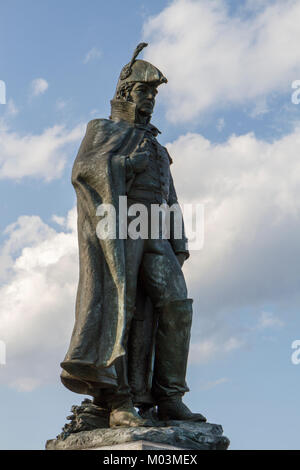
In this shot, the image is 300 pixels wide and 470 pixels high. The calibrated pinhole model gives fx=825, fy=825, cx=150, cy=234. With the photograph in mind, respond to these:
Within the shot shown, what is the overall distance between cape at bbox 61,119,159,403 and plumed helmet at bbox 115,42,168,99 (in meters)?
0.58

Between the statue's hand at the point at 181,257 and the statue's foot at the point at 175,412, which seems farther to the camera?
the statue's hand at the point at 181,257

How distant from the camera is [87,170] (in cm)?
987

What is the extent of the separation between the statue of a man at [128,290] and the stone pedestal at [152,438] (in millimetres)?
259

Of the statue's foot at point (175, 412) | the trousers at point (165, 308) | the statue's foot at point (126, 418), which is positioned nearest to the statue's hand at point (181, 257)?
the trousers at point (165, 308)

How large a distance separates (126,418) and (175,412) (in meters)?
0.77

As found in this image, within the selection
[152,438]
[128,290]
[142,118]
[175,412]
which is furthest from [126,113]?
[152,438]

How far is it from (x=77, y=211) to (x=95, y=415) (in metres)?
2.44

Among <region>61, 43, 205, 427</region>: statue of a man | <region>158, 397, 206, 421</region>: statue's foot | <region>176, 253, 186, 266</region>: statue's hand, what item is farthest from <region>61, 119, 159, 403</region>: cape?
<region>176, 253, 186, 266</region>: statue's hand

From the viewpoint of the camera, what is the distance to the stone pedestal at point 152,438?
8609 millimetres

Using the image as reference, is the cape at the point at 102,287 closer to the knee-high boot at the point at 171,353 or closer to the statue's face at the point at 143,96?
the knee-high boot at the point at 171,353

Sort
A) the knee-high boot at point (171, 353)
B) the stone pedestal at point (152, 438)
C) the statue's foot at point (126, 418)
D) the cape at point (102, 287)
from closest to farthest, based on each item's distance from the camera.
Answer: the stone pedestal at point (152, 438), the statue's foot at point (126, 418), the cape at point (102, 287), the knee-high boot at point (171, 353)

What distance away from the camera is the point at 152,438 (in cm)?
862

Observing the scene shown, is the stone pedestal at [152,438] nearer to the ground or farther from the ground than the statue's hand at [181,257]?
nearer to the ground

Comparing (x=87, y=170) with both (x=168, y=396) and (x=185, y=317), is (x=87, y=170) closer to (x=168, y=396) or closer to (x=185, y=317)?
(x=185, y=317)
